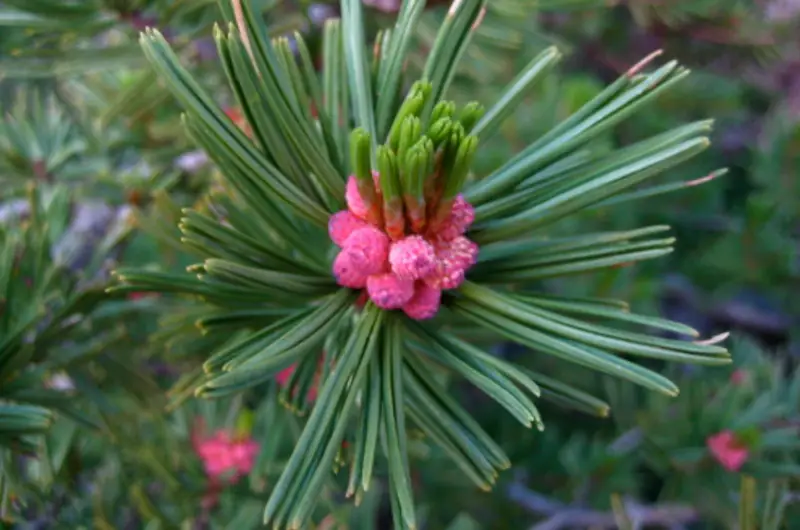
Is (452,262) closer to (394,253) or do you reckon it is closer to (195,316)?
(394,253)

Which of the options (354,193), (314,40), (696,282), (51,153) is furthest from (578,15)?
(354,193)

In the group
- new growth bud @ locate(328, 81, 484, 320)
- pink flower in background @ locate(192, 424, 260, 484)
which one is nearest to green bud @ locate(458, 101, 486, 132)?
new growth bud @ locate(328, 81, 484, 320)

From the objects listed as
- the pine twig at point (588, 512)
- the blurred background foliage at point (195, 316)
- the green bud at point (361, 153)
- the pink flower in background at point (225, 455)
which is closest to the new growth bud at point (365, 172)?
the green bud at point (361, 153)

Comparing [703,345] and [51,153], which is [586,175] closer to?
[703,345]

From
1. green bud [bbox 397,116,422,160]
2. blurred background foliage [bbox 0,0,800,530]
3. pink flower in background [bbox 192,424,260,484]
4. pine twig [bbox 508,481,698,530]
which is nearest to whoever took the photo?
green bud [bbox 397,116,422,160]

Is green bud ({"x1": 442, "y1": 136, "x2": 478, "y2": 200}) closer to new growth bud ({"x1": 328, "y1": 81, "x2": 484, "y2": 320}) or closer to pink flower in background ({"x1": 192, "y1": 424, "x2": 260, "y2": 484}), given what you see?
new growth bud ({"x1": 328, "y1": 81, "x2": 484, "y2": 320})
